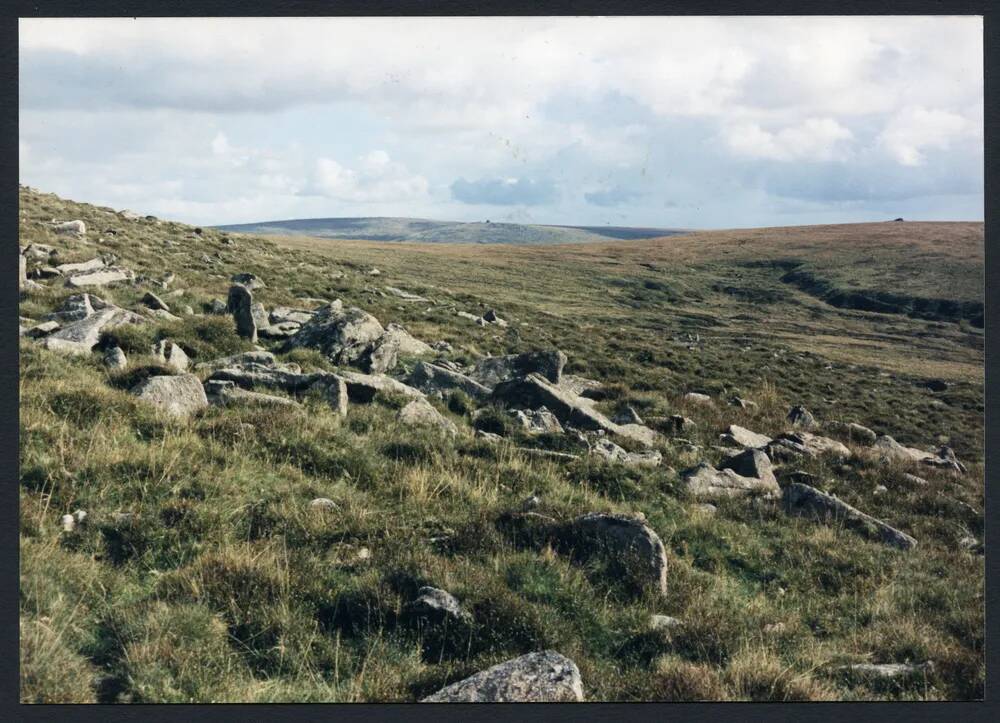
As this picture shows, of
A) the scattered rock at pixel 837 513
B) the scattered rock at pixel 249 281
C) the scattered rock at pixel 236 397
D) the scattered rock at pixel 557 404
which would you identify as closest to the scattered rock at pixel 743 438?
the scattered rock at pixel 557 404

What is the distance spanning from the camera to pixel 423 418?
1090 cm

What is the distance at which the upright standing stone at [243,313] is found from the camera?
14852 millimetres

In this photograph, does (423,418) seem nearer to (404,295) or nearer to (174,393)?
(174,393)

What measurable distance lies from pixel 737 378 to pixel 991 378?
21.4 metres

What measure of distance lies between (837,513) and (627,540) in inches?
178

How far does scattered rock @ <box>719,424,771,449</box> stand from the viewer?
577 inches

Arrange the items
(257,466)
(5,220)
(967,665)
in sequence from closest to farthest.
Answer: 1. (967,665)
2. (5,220)
3. (257,466)

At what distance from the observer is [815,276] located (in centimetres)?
7400

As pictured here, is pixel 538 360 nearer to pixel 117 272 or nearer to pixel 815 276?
pixel 117 272

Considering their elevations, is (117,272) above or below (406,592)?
above

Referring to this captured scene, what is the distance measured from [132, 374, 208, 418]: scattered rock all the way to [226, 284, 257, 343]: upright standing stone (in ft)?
17.2

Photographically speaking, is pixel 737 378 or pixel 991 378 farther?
pixel 737 378

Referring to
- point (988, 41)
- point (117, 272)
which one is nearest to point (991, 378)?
point (988, 41)

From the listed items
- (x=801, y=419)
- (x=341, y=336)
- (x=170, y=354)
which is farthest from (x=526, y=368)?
(x=801, y=419)
